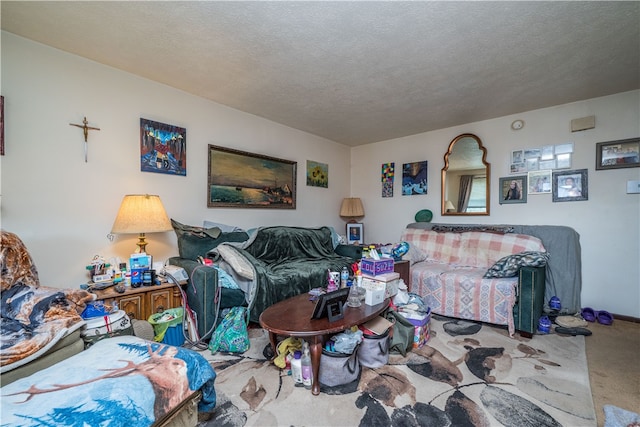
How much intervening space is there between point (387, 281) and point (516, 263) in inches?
52.2

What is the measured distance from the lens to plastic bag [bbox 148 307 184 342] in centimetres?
204

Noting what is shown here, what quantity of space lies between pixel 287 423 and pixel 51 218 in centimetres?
Answer: 223

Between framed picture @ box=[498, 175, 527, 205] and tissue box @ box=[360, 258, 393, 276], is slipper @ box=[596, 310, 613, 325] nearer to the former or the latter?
framed picture @ box=[498, 175, 527, 205]

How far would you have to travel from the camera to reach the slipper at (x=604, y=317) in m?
2.67

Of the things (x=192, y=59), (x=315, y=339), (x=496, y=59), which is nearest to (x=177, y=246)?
(x=192, y=59)

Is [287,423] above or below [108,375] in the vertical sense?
below

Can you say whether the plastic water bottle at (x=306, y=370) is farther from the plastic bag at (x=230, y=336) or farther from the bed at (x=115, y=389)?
the plastic bag at (x=230, y=336)

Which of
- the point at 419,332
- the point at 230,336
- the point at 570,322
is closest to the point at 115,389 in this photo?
the point at 230,336

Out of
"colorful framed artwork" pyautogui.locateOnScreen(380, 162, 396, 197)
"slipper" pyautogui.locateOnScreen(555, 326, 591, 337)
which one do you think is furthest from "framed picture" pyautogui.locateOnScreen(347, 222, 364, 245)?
"slipper" pyautogui.locateOnScreen(555, 326, 591, 337)

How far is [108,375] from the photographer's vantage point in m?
1.04

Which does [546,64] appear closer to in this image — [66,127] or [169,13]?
[169,13]

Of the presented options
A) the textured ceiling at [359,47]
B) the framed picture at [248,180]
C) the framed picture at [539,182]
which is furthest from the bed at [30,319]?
the framed picture at [539,182]

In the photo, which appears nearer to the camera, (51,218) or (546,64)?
(51,218)

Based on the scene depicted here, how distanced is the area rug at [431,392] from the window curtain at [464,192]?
1935 mm
